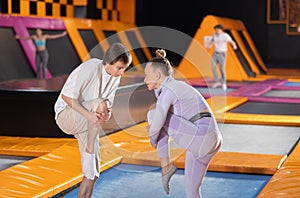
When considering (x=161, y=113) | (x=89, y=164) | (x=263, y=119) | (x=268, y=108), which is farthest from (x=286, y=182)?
(x=268, y=108)

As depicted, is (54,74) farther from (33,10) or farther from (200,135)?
(200,135)

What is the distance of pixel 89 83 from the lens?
2621mm

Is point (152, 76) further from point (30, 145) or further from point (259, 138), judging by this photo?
point (259, 138)

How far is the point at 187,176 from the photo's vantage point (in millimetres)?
2578

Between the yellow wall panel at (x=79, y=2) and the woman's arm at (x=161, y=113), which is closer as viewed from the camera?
the woman's arm at (x=161, y=113)

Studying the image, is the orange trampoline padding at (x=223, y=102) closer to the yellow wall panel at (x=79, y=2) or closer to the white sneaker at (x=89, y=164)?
the white sneaker at (x=89, y=164)

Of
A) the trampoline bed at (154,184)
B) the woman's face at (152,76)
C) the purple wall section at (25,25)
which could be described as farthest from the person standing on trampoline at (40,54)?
the woman's face at (152,76)

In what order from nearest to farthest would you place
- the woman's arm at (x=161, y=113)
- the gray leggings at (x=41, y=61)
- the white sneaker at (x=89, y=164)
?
the woman's arm at (x=161, y=113), the white sneaker at (x=89, y=164), the gray leggings at (x=41, y=61)

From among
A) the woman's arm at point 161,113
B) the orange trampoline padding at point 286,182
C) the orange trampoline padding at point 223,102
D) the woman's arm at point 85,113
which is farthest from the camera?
the orange trampoline padding at point 223,102

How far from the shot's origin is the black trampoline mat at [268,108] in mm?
6430

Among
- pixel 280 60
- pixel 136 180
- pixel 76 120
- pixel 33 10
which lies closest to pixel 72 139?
pixel 136 180

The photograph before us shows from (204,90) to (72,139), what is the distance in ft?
13.7

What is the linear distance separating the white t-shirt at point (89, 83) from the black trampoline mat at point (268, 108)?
3.96m

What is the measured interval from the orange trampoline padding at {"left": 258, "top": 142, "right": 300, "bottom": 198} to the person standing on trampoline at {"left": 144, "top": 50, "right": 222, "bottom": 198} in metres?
0.53
